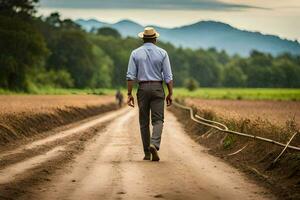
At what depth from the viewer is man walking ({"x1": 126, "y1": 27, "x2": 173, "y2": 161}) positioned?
1250 cm

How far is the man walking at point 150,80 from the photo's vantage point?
12.5 m

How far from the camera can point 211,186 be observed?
8.96 m

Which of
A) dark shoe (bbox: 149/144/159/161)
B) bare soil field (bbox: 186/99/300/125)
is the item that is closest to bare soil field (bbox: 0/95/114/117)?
bare soil field (bbox: 186/99/300/125)

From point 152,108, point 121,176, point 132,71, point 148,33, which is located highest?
point 148,33

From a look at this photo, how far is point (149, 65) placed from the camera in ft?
41.1

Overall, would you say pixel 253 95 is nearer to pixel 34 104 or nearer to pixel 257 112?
pixel 257 112

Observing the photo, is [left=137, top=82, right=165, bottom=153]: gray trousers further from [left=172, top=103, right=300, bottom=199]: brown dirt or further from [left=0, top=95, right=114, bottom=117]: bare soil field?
[left=0, top=95, right=114, bottom=117]: bare soil field

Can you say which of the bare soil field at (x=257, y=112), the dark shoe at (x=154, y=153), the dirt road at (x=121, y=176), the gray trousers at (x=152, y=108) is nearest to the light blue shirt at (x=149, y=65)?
the gray trousers at (x=152, y=108)

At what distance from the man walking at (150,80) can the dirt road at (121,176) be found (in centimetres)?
60

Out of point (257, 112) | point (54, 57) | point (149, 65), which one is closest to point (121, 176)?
point (149, 65)

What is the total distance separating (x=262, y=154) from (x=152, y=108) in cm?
233

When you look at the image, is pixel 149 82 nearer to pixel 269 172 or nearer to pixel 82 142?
pixel 269 172

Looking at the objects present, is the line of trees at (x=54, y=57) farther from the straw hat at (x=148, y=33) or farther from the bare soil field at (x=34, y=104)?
the straw hat at (x=148, y=33)

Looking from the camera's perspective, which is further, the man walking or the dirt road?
the man walking
